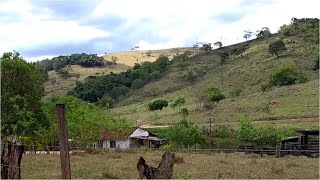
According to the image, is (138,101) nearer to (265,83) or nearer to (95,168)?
(265,83)

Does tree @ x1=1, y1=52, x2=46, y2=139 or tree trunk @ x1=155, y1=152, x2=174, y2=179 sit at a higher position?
tree @ x1=1, y1=52, x2=46, y2=139

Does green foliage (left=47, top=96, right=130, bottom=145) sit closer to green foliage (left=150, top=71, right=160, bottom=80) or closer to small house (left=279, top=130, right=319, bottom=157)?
small house (left=279, top=130, right=319, bottom=157)

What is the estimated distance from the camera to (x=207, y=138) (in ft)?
194

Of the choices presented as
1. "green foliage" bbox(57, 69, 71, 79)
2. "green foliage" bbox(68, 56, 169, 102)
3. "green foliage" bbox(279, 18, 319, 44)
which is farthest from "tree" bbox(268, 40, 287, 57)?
"green foliage" bbox(57, 69, 71, 79)

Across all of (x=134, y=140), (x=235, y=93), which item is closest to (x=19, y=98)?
(x=134, y=140)

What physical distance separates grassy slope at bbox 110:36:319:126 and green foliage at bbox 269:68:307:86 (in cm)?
285

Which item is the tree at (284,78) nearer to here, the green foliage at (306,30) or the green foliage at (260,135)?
the green foliage at (306,30)

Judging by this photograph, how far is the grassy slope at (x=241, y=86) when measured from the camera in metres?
76.1

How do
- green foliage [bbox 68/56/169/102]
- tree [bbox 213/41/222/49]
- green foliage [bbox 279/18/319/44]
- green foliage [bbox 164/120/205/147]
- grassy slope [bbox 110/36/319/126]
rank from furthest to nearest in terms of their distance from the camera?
1. tree [bbox 213/41/222/49]
2. green foliage [bbox 279/18/319/44]
3. green foliage [bbox 68/56/169/102]
4. grassy slope [bbox 110/36/319/126]
5. green foliage [bbox 164/120/205/147]

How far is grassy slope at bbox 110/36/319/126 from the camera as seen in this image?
76125 mm

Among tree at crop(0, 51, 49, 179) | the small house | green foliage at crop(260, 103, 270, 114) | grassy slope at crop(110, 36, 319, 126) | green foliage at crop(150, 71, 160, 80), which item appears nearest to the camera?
tree at crop(0, 51, 49, 179)

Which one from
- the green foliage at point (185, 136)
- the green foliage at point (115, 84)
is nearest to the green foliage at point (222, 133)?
the green foliage at point (185, 136)

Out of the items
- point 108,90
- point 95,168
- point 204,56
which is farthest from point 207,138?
point 204,56

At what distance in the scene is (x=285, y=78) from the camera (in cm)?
9138
